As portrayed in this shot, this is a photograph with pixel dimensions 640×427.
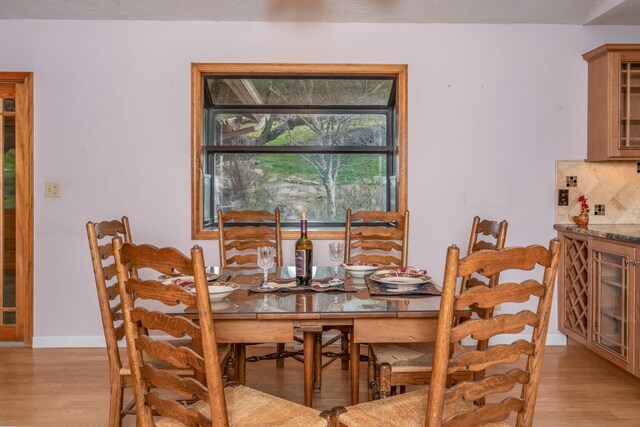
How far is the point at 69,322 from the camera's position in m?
3.77

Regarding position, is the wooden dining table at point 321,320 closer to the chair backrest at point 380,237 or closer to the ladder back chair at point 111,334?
the ladder back chair at point 111,334

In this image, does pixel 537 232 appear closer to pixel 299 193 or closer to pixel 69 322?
pixel 299 193

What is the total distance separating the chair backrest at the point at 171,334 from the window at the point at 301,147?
7.77 feet

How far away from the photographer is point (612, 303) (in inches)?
123

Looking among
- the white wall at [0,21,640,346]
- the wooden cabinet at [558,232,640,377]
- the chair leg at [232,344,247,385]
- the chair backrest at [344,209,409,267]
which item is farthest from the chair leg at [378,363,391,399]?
the white wall at [0,21,640,346]

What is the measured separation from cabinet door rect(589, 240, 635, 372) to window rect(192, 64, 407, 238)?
1381 millimetres

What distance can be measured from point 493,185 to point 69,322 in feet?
10.3

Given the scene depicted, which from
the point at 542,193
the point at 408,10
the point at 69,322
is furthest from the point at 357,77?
the point at 69,322

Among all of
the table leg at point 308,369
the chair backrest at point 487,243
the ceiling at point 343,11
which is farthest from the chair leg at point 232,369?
the ceiling at point 343,11

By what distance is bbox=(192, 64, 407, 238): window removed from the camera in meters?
3.94

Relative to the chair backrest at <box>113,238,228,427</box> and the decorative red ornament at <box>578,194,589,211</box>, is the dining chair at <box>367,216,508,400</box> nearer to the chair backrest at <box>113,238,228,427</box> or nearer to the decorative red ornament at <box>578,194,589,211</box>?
the chair backrest at <box>113,238,228,427</box>

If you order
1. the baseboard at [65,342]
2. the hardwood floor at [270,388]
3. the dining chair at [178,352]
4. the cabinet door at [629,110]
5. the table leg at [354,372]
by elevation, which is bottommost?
the hardwood floor at [270,388]

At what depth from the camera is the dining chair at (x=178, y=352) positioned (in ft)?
4.62

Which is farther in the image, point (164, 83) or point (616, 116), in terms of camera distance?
point (164, 83)
